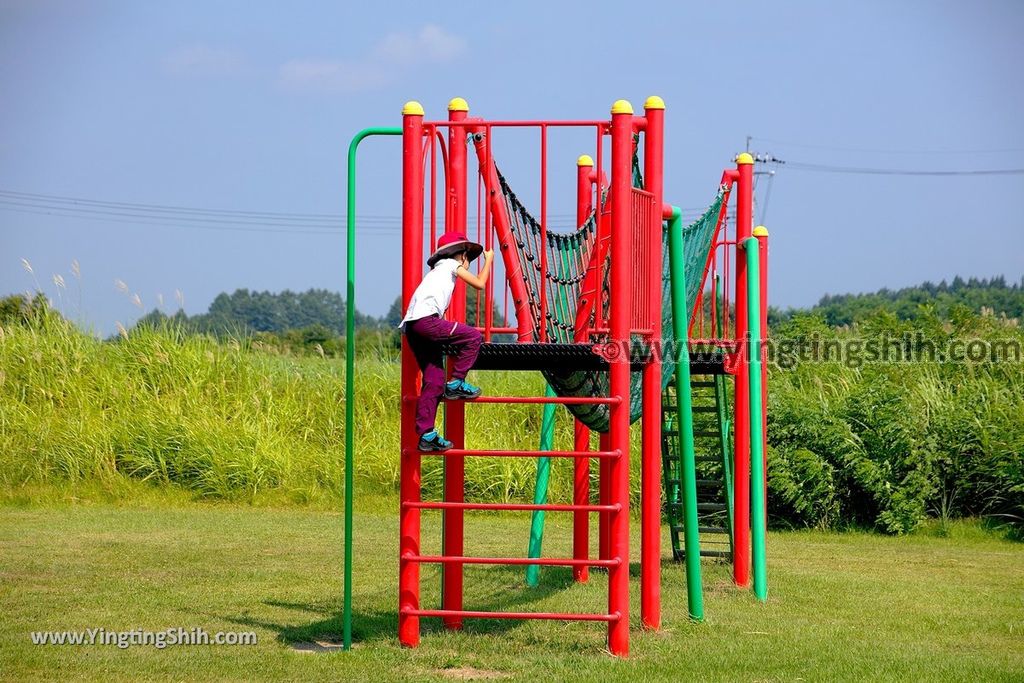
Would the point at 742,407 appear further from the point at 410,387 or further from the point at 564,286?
the point at 410,387

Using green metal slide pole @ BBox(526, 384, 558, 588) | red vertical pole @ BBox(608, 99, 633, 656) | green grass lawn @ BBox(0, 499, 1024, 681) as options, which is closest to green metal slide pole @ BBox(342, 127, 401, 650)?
green grass lawn @ BBox(0, 499, 1024, 681)

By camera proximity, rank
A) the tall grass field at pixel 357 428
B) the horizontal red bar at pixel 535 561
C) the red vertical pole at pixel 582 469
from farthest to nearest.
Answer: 1. the tall grass field at pixel 357 428
2. the red vertical pole at pixel 582 469
3. the horizontal red bar at pixel 535 561

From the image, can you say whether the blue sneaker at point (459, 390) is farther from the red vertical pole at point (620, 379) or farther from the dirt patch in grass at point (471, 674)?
the dirt patch in grass at point (471, 674)

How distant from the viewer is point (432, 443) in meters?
6.87

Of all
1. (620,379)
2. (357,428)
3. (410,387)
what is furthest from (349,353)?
(357,428)

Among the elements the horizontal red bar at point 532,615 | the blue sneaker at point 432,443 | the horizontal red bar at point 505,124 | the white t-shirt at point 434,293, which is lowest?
the horizontal red bar at point 532,615

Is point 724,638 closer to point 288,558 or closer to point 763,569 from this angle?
point 763,569

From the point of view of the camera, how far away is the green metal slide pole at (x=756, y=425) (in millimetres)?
9070

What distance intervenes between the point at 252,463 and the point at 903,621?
8926mm

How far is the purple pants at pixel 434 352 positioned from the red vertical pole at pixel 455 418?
617 millimetres

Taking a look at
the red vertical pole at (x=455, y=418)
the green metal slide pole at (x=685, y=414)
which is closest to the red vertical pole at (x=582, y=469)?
the green metal slide pole at (x=685, y=414)

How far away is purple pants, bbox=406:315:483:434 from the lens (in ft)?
22.8

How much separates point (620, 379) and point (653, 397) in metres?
0.56

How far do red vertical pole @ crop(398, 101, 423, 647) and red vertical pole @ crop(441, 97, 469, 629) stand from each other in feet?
1.51
